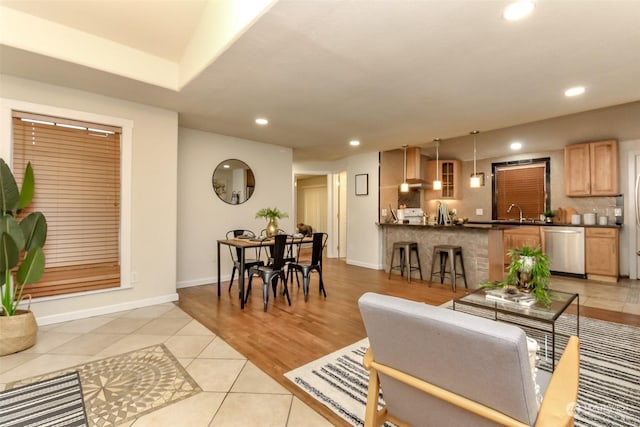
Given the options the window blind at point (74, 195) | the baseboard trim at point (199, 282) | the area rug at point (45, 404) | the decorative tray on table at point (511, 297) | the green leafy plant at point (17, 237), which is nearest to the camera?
the area rug at point (45, 404)

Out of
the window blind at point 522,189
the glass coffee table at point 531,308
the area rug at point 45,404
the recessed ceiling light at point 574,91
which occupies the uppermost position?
the recessed ceiling light at point 574,91

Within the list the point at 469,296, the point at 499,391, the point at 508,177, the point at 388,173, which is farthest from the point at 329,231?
the point at 499,391

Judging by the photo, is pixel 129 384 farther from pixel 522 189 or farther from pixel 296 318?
pixel 522 189

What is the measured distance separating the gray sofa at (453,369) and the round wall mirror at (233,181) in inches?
171

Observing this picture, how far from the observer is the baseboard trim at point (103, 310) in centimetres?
313

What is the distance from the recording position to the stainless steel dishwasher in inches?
209

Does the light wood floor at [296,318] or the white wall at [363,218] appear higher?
the white wall at [363,218]

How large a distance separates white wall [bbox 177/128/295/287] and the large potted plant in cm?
196

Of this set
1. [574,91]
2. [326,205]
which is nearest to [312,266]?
[574,91]

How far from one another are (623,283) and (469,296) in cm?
426

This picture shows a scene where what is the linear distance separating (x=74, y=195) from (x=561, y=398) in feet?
13.8

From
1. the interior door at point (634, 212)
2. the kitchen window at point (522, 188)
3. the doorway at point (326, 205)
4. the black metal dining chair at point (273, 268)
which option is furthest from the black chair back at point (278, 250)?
the interior door at point (634, 212)

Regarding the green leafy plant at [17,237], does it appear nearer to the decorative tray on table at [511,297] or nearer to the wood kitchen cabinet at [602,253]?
the decorative tray on table at [511,297]

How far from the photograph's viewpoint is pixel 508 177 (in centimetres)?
664
